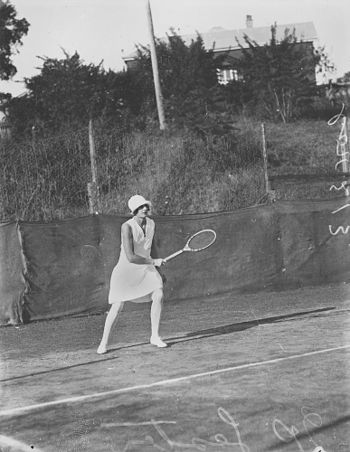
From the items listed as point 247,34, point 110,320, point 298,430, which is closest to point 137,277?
point 110,320

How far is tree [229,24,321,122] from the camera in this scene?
25.7 m

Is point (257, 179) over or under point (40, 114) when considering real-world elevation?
under

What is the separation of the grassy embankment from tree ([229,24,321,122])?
530cm

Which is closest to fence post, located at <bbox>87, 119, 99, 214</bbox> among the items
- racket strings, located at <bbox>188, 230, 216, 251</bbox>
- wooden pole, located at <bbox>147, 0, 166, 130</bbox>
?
racket strings, located at <bbox>188, 230, 216, 251</bbox>

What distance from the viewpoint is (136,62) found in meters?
28.0

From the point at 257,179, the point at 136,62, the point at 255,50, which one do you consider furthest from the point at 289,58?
the point at 257,179

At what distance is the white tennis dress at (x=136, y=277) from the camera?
8492mm

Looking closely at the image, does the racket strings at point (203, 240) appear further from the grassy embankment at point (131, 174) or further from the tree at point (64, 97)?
the tree at point (64, 97)

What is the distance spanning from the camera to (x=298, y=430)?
5117 mm

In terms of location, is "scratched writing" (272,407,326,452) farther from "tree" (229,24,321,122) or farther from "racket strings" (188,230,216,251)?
"tree" (229,24,321,122)

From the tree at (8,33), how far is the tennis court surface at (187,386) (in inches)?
568

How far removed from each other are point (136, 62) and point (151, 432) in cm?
2379

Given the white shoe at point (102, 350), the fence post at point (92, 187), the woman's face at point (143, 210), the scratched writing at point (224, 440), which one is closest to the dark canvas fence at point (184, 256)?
the fence post at point (92, 187)

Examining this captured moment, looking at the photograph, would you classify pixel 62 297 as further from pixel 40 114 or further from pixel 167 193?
pixel 40 114
